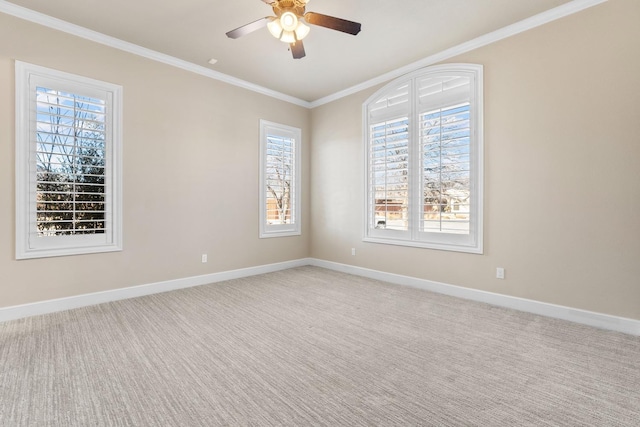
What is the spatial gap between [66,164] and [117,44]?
1.54 m

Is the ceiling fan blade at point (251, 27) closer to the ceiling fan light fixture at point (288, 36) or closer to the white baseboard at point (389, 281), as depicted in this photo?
the ceiling fan light fixture at point (288, 36)

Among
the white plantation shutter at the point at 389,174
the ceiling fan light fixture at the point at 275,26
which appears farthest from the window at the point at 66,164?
the white plantation shutter at the point at 389,174

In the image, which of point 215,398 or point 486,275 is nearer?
point 215,398

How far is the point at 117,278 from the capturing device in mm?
3803

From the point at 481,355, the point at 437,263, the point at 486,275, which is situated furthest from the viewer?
the point at 437,263

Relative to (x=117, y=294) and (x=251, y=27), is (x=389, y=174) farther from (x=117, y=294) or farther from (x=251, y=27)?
(x=117, y=294)

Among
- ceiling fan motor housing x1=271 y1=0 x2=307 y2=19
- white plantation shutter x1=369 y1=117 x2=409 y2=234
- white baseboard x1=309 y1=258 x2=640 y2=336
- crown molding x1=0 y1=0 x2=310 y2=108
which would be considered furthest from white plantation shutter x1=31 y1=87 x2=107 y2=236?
white baseboard x1=309 y1=258 x2=640 y2=336

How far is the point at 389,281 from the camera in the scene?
4719 mm

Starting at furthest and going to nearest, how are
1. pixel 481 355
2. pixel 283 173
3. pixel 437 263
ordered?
1. pixel 283 173
2. pixel 437 263
3. pixel 481 355

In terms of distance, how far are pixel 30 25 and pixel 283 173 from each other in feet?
11.6

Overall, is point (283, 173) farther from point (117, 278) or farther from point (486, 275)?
point (486, 275)

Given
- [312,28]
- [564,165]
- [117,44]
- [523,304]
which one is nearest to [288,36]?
[312,28]

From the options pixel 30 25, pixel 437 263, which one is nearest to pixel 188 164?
pixel 30 25

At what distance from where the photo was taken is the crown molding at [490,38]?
10.1 ft
